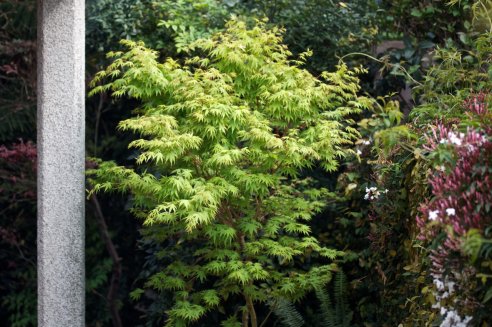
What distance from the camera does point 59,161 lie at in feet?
15.8

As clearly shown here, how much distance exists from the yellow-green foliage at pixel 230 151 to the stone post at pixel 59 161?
30cm

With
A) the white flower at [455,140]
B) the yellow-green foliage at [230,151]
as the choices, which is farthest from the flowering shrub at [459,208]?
the yellow-green foliage at [230,151]

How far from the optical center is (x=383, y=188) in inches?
178

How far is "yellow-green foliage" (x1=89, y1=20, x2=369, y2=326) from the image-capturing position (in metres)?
4.23

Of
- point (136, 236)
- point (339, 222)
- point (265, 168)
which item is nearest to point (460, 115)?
point (265, 168)

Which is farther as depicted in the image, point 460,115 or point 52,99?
point 52,99

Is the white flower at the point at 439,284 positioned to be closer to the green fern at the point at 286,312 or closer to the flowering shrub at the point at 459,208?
the flowering shrub at the point at 459,208

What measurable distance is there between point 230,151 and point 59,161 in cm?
124

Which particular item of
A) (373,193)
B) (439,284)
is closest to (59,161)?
(373,193)

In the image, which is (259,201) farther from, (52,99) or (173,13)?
(173,13)

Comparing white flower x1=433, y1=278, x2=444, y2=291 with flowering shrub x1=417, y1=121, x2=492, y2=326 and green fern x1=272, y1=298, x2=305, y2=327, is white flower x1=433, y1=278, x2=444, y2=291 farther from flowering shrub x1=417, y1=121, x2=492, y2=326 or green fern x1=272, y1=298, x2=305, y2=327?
green fern x1=272, y1=298, x2=305, y2=327

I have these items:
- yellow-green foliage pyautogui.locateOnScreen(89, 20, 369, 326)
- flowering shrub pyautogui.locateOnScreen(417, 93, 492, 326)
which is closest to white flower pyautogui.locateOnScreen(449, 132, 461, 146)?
flowering shrub pyautogui.locateOnScreen(417, 93, 492, 326)

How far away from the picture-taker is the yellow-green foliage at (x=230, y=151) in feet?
13.9

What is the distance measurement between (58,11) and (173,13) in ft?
4.51
